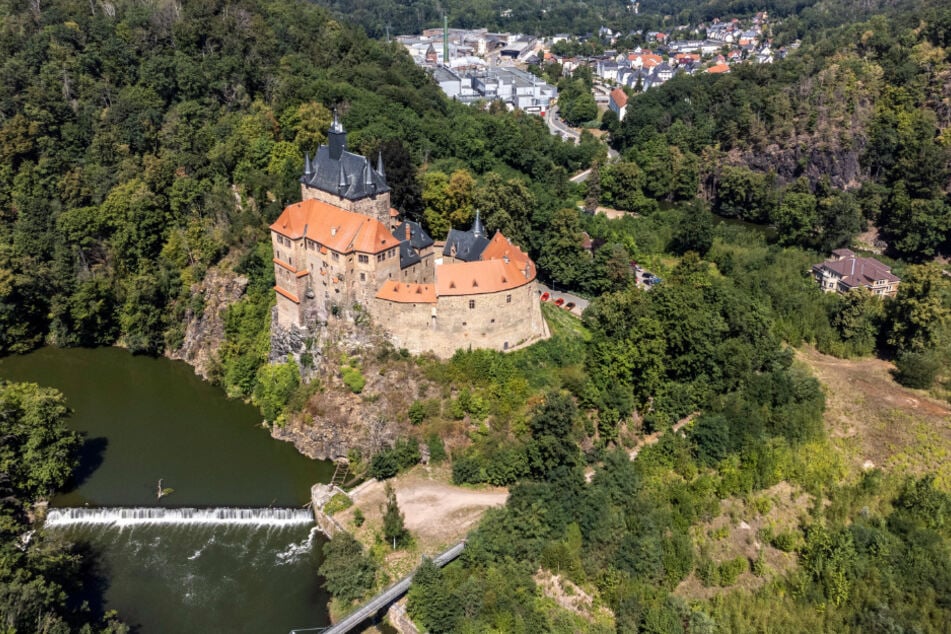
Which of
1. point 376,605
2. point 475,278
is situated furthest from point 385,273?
point 376,605

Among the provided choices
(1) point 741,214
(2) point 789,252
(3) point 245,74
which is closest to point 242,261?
(3) point 245,74

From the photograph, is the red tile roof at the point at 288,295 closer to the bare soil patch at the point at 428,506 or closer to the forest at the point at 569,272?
the forest at the point at 569,272

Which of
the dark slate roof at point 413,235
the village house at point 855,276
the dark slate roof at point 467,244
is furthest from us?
the village house at point 855,276

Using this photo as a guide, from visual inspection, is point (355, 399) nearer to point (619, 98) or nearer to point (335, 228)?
point (335, 228)

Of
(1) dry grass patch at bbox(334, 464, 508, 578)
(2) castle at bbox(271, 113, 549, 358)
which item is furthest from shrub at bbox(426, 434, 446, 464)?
(2) castle at bbox(271, 113, 549, 358)

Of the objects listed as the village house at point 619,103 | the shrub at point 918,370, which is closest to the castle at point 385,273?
the shrub at point 918,370
